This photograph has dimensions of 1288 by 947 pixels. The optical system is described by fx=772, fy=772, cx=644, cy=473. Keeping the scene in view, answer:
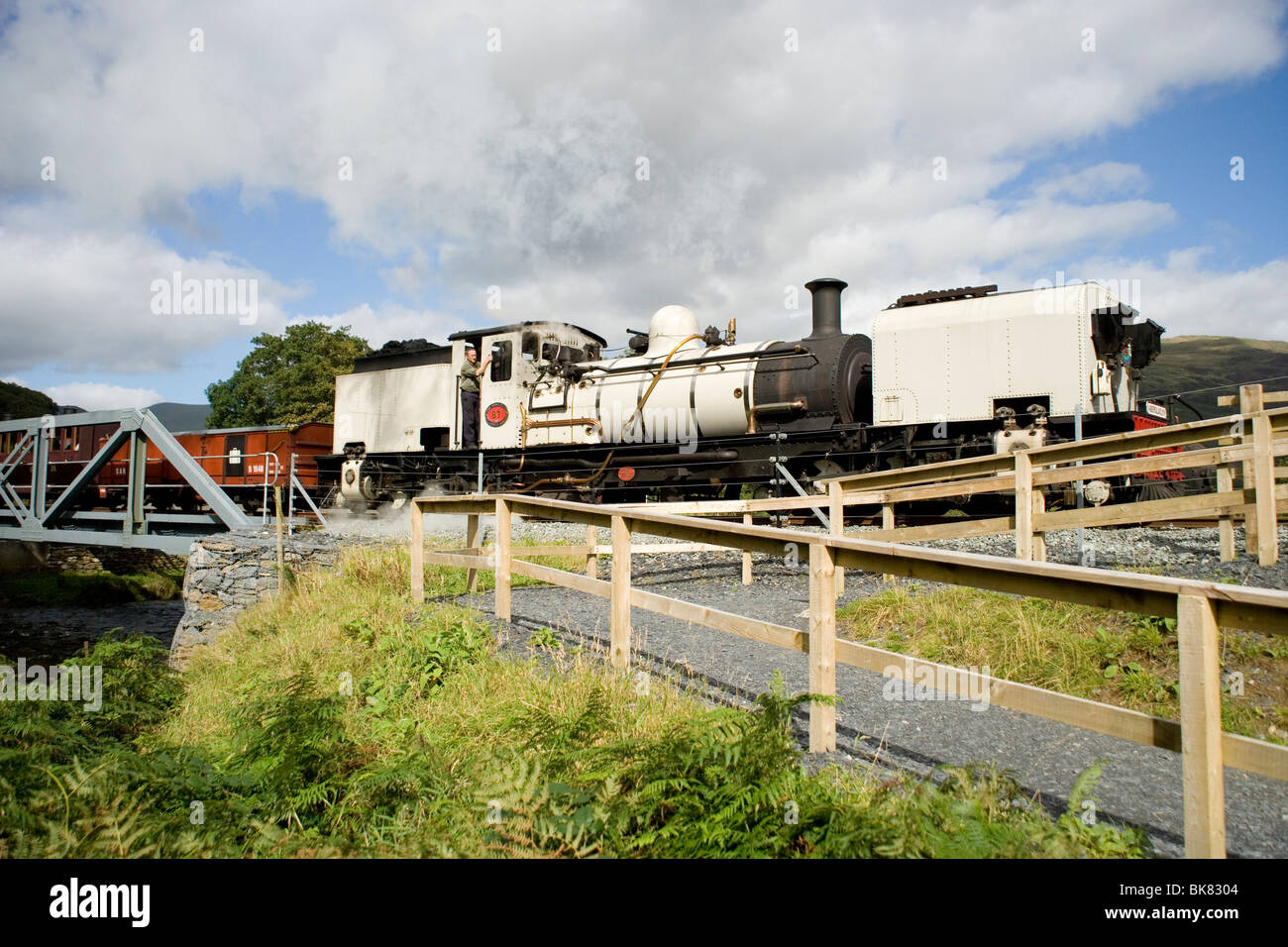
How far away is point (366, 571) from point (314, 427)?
14.2 m

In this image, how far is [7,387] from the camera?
223 ft

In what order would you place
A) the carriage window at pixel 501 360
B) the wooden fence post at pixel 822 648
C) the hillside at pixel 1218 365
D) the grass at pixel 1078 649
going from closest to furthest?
the wooden fence post at pixel 822 648 → the grass at pixel 1078 649 → the carriage window at pixel 501 360 → the hillside at pixel 1218 365

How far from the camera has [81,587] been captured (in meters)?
20.0

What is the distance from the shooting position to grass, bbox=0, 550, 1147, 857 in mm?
2604

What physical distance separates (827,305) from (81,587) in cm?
1985

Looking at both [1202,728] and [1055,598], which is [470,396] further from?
[1202,728]

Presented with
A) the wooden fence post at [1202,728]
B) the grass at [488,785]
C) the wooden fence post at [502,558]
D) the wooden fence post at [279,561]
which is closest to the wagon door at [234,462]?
the wooden fence post at [279,561]

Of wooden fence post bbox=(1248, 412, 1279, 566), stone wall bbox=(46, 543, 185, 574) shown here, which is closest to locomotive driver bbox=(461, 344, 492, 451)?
stone wall bbox=(46, 543, 185, 574)

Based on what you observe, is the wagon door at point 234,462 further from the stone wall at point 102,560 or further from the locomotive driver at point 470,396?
the locomotive driver at point 470,396

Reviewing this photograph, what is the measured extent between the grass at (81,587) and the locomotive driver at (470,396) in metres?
11.3

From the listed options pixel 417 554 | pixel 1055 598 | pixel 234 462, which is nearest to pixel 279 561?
pixel 417 554

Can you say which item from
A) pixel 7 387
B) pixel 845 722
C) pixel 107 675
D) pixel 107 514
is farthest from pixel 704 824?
pixel 7 387

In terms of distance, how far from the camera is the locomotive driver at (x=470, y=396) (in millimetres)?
16547
